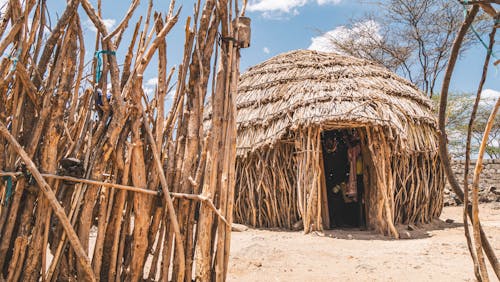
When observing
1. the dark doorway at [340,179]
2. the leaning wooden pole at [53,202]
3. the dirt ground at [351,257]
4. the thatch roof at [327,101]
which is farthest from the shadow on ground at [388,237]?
the leaning wooden pole at [53,202]

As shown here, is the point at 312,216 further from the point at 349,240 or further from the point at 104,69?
the point at 104,69

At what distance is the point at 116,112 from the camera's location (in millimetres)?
2443

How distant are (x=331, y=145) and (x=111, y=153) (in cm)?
640

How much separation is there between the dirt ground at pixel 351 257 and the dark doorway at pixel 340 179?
1.58 metres

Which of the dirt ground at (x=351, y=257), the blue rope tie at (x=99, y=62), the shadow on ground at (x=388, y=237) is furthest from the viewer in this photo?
the shadow on ground at (x=388, y=237)

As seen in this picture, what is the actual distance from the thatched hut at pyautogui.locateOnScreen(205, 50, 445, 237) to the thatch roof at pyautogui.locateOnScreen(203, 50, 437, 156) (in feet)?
0.06

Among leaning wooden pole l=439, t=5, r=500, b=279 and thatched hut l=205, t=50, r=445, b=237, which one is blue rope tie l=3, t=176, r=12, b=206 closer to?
leaning wooden pole l=439, t=5, r=500, b=279

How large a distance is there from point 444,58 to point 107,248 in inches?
660

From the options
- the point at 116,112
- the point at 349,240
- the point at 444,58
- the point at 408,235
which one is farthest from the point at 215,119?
the point at 444,58

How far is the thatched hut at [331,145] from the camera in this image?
6.80 meters

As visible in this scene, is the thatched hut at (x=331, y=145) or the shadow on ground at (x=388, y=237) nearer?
the shadow on ground at (x=388, y=237)

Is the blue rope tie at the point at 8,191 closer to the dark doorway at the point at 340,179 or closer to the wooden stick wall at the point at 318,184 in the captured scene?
the wooden stick wall at the point at 318,184

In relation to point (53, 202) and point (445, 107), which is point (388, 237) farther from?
point (53, 202)

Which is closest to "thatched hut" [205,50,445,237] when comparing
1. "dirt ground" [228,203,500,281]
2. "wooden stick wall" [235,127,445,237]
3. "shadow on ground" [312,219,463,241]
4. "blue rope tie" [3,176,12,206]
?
"wooden stick wall" [235,127,445,237]
